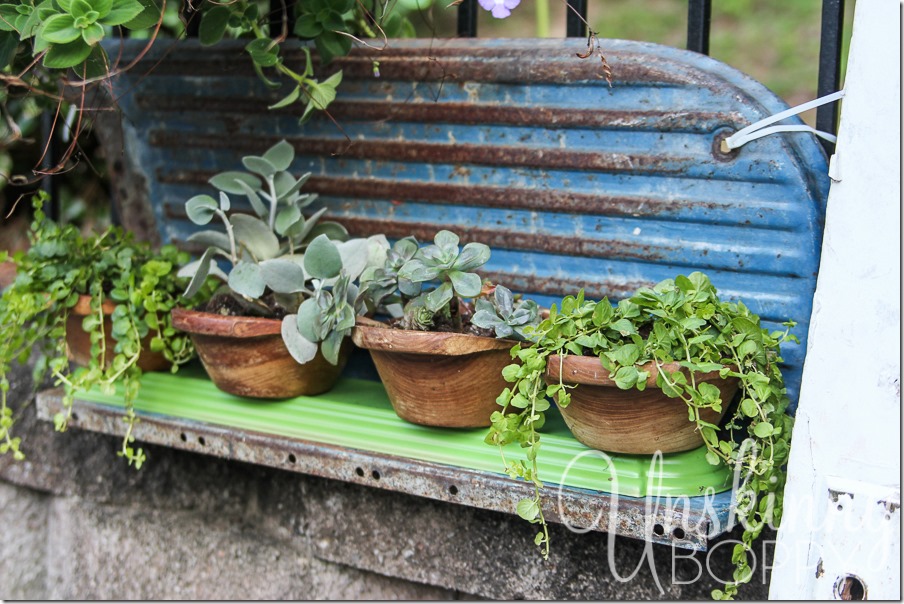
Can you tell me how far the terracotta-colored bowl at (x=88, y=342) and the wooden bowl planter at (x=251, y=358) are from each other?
0.14m

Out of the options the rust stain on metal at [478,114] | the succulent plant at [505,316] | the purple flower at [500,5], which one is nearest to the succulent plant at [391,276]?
the succulent plant at [505,316]

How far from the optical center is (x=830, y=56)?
1.18 metres

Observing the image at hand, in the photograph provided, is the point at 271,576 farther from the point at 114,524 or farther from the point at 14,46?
the point at 14,46

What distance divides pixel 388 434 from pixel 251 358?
0.77 ft

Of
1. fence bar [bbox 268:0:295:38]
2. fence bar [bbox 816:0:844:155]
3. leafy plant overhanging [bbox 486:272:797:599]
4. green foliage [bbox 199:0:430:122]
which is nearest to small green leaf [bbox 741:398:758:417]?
leafy plant overhanging [bbox 486:272:797:599]

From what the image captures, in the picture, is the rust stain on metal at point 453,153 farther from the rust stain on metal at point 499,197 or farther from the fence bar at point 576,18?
the fence bar at point 576,18

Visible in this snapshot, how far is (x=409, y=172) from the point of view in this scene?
1414mm

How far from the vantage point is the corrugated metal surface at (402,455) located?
42.4 inches

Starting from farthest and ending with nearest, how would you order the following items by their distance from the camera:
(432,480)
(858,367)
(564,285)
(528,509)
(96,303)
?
(96,303) → (564,285) → (432,480) → (528,509) → (858,367)

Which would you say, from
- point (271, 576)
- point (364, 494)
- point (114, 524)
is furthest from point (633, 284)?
point (114, 524)

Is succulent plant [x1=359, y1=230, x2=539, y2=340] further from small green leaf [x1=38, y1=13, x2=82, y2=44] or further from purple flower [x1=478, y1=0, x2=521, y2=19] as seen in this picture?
small green leaf [x1=38, y1=13, x2=82, y2=44]

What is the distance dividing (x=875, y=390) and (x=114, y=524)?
1.36 m

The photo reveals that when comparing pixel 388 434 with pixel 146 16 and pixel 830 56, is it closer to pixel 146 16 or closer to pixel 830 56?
pixel 146 16

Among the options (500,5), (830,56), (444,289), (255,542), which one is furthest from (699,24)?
(255,542)
